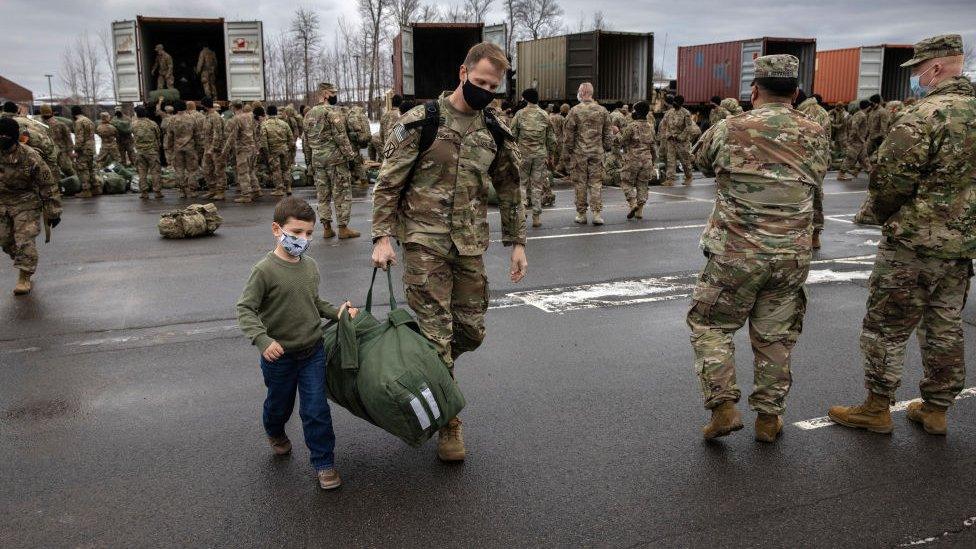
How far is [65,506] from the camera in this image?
348cm

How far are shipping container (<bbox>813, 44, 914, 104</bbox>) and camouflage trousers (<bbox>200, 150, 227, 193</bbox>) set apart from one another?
23514 mm

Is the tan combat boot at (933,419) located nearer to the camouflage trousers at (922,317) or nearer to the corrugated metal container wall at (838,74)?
the camouflage trousers at (922,317)

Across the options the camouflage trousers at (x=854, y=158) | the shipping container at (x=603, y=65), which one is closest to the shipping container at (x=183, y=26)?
the shipping container at (x=603, y=65)

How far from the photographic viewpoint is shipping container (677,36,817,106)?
2506 cm

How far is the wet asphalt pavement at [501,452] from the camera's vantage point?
3252 millimetres

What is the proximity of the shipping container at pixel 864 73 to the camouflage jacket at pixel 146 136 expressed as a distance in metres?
24.6

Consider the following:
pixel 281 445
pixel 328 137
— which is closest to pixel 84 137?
pixel 328 137

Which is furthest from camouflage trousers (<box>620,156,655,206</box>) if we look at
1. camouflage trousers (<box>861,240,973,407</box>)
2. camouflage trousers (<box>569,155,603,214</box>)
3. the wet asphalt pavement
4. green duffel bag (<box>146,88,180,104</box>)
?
green duffel bag (<box>146,88,180,104</box>)

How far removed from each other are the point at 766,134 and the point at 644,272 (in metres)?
4.82

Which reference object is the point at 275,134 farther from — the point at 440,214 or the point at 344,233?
the point at 440,214

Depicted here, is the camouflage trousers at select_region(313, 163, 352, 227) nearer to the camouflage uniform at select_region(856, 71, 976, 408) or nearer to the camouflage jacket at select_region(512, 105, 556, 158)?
the camouflage jacket at select_region(512, 105, 556, 158)

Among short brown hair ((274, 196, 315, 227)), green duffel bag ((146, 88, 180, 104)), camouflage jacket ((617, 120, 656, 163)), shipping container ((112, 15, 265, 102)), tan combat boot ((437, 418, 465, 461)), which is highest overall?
shipping container ((112, 15, 265, 102))

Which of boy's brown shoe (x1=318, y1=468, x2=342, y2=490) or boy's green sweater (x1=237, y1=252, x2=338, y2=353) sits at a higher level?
boy's green sweater (x1=237, y1=252, x2=338, y2=353)

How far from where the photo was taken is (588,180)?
1225 cm
